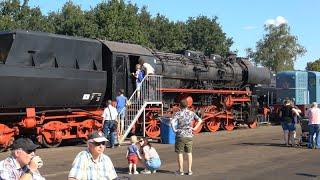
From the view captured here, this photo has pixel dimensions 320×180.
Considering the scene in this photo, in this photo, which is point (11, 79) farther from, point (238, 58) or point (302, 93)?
point (302, 93)

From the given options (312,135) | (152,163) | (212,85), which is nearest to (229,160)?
(152,163)

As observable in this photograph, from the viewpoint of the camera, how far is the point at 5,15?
49031mm

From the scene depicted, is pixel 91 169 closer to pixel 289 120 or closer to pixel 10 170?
pixel 10 170

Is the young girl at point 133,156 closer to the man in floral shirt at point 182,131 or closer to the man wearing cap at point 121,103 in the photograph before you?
the man in floral shirt at point 182,131

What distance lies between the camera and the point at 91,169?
609 centimetres

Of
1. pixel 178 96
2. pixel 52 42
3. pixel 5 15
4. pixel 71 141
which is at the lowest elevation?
pixel 71 141

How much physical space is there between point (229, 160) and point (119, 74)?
7512 mm

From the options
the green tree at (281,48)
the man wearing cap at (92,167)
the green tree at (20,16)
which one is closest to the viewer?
the man wearing cap at (92,167)

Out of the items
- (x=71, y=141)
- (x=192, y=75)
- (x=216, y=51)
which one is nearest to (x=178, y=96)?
(x=192, y=75)

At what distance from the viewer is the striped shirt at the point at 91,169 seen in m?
6.09

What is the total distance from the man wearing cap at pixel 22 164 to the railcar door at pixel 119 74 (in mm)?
15294

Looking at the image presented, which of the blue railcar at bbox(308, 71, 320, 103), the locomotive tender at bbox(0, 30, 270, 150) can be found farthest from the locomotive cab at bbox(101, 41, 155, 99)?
the blue railcar at bbox(308, 71, 320, 103)

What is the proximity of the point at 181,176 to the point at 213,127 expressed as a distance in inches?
590

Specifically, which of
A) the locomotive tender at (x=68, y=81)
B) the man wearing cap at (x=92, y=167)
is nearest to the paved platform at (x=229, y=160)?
the locomotive tender at (x=68, y=81)
